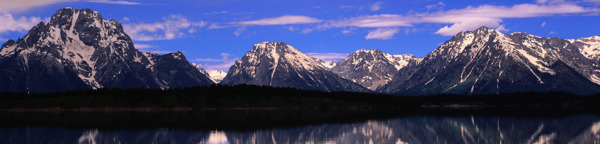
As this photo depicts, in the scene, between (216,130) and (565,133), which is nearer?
(565,133)

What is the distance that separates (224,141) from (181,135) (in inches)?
617

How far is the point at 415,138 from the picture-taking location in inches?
4183

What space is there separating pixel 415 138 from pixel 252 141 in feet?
96.1

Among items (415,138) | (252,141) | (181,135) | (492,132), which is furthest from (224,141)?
(492,132)

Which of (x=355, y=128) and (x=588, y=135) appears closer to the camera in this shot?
(x=588, y=135)

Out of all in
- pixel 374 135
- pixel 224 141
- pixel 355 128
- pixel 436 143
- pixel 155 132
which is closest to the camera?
pixel 436 143

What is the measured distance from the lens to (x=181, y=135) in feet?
376

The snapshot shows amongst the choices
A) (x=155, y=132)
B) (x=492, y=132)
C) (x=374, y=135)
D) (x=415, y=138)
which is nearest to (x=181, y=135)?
(x=155, y=132)

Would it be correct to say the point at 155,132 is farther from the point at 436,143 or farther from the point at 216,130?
the point at 436,143

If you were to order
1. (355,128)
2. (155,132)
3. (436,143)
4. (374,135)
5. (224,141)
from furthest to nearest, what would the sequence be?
1. (355,128)
2. (155,132)
3. (374,135)
4. (224,141)
5. (436,143)

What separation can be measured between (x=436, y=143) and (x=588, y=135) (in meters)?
33.4

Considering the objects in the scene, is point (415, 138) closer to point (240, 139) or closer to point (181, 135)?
point (240, 139)

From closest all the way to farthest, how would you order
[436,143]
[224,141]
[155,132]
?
[436,143], [224,141], [155,132]

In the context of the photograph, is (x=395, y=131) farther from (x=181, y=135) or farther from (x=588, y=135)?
(x=181, y=135)
